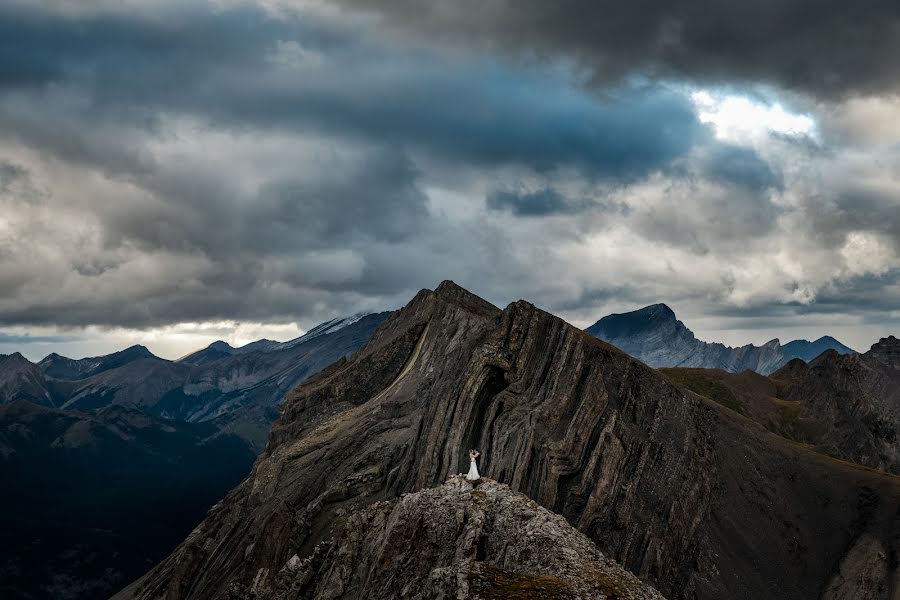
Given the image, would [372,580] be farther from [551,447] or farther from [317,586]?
[551,447]

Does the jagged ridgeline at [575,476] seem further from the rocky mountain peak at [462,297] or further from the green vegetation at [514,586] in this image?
the green vegetation at [514,586]

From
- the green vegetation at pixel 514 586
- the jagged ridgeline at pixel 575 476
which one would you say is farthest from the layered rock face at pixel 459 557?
the jagged ridgeline at pixel 575 476

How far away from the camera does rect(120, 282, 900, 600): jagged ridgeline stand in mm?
105438

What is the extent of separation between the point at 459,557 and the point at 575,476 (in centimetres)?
4802

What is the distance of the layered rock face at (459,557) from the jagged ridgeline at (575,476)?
16.9 feet

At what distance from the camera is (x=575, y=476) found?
106m

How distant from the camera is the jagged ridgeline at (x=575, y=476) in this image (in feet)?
346

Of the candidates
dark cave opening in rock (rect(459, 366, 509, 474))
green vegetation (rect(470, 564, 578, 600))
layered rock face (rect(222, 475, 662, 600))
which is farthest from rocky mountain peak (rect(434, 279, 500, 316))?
green vegetation (rect(470, 564, 578, 600))

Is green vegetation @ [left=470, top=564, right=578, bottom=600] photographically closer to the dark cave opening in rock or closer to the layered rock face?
→ the layered rock face

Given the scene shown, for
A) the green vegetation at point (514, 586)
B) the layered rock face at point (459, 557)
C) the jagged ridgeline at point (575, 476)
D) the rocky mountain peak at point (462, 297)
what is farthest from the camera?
the rocky mountain peak at point (462, 297)

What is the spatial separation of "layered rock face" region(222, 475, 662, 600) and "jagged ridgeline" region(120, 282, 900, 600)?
515 centimetres

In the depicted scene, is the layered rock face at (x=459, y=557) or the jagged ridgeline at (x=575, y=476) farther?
the jagged ridgeline at (x=575, y=476)

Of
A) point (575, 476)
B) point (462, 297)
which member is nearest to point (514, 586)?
point (575, 476)

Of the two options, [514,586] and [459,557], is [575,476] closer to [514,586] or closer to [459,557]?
[459,557]
